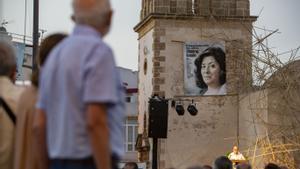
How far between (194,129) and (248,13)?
16.9ft

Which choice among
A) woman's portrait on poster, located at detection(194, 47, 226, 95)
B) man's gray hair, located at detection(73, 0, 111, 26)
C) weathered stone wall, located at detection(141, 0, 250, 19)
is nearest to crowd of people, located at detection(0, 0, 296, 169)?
man's gray hair, located at detection(73, 0, 111, 26)

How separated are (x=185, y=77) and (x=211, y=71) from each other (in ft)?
3.32

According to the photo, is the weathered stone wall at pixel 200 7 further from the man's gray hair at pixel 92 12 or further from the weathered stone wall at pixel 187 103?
the man's gray hair at pixel 92 12

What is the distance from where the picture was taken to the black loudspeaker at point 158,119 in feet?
73.4

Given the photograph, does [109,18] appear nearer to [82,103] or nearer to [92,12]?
[92,12]

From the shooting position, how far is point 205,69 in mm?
33219

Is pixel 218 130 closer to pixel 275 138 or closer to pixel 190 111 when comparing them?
pixel 190 111

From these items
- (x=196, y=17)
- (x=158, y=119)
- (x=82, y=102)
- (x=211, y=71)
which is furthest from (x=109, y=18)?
(x=196, y=17)

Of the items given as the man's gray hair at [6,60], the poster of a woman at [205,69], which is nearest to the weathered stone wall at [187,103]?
the poster of a woman at [205,69]

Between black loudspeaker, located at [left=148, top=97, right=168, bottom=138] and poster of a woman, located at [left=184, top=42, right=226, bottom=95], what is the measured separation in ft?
31.1

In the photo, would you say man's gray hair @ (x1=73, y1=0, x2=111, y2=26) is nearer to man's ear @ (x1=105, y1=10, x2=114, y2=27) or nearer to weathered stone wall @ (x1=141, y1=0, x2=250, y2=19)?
man's ear @ (x1=105, y1=10, x2=114, y2=27)

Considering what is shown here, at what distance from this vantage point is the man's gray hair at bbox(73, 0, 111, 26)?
13.1ft

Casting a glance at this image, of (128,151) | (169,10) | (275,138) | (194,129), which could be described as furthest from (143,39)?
(128,151)

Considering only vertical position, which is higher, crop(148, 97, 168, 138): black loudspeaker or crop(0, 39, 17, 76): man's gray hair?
crop(0, 39, 17, 76): man's gray hair
